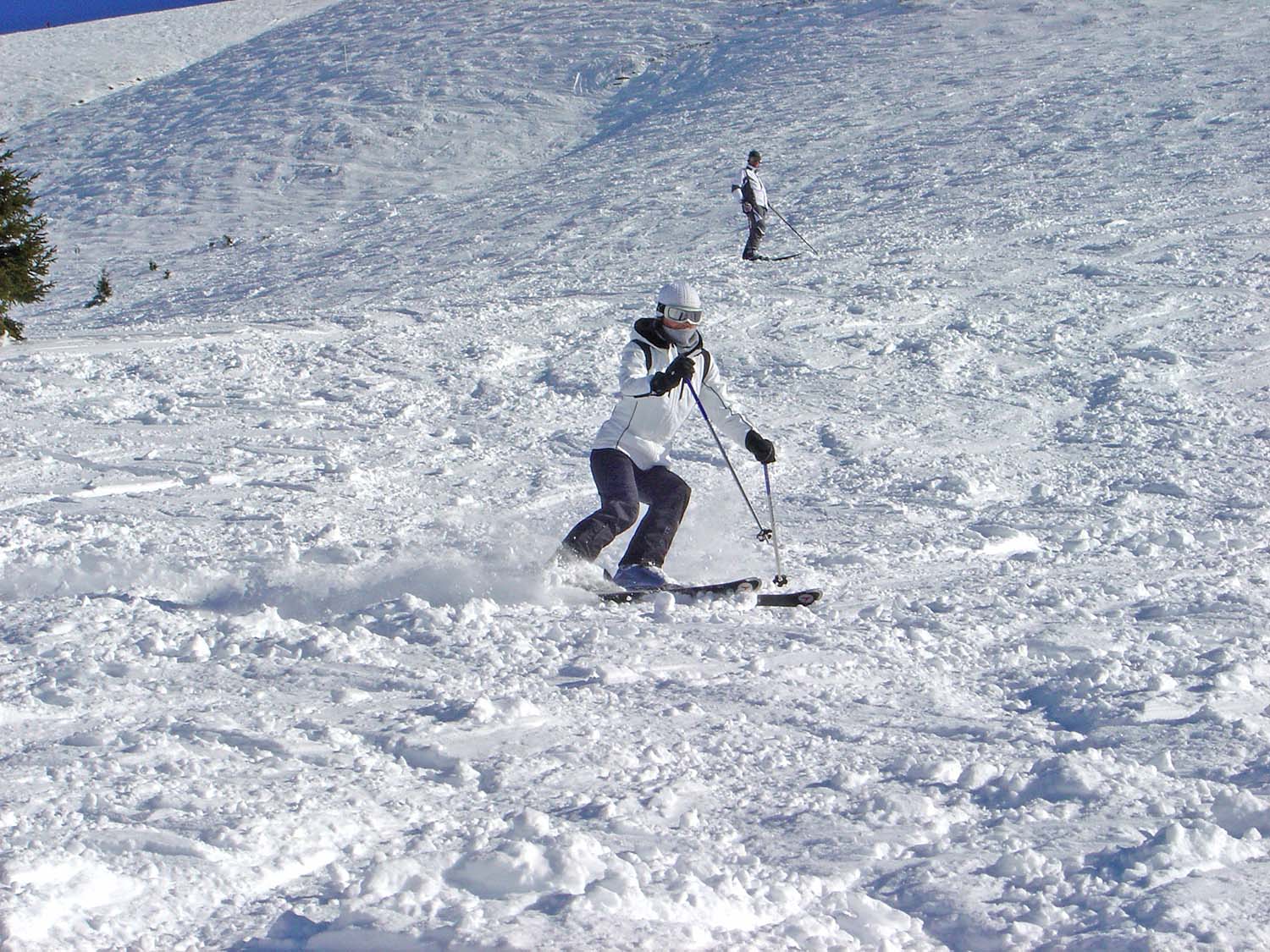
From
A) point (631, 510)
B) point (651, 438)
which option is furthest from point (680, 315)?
point (631, 510)

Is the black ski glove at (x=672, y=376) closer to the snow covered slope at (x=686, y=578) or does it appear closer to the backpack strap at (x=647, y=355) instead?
the backpack strap at (x=647, y=355)

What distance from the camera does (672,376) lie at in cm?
527

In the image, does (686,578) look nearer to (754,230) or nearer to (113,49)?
(754,230)

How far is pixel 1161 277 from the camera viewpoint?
11.8 m

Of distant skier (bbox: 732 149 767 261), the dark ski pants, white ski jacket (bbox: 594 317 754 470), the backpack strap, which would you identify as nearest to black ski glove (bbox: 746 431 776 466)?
white ski jacket (bbox: 594 317 754 470)

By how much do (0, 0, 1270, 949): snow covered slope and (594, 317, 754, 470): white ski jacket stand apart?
73 centimetres

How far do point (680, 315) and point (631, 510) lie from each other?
3.16ft

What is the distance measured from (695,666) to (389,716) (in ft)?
3.86

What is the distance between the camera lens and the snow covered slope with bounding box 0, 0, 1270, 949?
291 centimetres

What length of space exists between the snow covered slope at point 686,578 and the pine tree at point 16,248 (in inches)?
34.0

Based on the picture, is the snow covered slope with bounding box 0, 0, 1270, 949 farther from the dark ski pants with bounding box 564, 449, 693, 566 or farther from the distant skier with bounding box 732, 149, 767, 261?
the distant skier with bounding box 732, 149, 767, 261

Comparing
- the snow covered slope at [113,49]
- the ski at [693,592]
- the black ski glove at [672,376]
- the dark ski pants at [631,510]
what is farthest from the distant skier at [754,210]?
the snow covered slope at [113,49]

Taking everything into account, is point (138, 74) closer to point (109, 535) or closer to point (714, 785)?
point (109, 535)

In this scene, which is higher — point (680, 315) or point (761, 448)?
point (680, 315)
